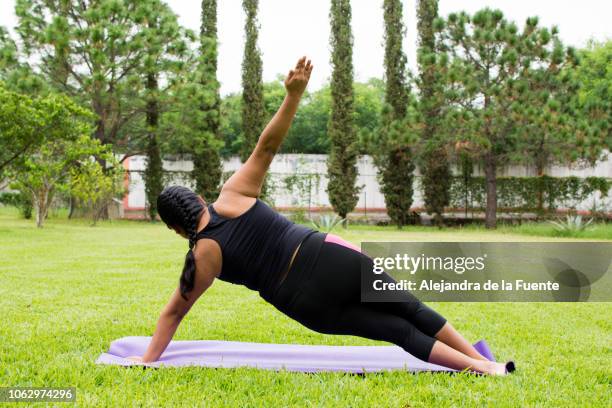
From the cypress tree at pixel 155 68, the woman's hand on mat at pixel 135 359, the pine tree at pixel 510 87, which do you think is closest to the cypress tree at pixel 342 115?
the pine tree at pixel 510 87

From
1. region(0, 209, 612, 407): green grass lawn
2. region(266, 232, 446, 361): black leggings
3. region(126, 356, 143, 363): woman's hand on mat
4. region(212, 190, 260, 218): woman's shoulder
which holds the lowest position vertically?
region(0, 209, 612, 407): green grass lawn

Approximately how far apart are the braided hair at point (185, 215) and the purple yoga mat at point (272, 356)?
0.47 metres

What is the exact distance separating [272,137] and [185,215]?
0.55 meters

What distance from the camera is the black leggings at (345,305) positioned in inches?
107

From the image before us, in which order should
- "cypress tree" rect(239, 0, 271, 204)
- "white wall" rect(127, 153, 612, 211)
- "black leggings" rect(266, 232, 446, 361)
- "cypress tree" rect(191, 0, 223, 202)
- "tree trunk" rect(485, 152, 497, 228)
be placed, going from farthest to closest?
"white wall" rect(127, 153, 612, 211)
"cypress tree" rect(239, 0, 271, 204)
"cypress tree" rect(191, 0, 223, 202)
"tree trunk" rect(485, 152, 497, 228)
"black leggings" rect(266, 232, 446, 361)

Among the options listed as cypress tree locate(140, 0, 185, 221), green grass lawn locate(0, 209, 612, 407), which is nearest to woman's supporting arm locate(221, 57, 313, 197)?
green grass lawn locate(0, 209, 612, 407)

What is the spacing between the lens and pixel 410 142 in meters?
15.9

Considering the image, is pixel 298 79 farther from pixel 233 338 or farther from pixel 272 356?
pixel 233 338

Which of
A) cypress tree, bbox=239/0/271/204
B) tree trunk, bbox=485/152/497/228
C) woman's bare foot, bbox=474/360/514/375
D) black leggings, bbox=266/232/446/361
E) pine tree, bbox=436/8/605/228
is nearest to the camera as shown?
black leggings, bbox=266/232/446/361

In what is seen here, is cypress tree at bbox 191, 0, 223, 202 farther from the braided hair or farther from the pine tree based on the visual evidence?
the braided hair

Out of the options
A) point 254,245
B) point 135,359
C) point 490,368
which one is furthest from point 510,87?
point 135,359

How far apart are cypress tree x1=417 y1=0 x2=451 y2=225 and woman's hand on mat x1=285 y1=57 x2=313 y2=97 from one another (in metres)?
13.8

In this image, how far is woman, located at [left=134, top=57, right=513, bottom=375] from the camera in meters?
2.73

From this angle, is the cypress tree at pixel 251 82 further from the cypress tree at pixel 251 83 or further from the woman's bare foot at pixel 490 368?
the woman's bare foot at pixel 490 368
